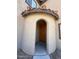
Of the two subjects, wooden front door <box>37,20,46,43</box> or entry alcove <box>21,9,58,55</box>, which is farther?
wooden front door <box>37,20,46,43</box>

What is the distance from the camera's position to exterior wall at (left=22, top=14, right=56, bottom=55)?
34.2 ft

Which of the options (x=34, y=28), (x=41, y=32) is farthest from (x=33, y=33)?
(x=41, y=32)

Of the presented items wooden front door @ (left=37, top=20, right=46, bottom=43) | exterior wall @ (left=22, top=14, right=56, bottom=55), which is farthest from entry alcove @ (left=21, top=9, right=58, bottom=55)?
wooden front door @ (left=37, top=20, right=46, bottom=43)

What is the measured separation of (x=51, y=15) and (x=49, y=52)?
304cm

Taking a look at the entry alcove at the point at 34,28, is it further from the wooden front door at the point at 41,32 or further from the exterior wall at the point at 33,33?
the wooden front door at the point at 41,32

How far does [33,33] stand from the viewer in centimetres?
1039

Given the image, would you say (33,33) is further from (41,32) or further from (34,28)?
(41,32)

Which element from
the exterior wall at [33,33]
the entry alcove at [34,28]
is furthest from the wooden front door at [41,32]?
the exterior wall at [33,33]

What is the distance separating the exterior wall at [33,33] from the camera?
1041 centimetres

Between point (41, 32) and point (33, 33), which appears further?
point (41, 32)

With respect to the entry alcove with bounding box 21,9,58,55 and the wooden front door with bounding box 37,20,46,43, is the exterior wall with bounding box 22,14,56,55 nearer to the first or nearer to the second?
the entry alcove with bounding box 21,9,58,55

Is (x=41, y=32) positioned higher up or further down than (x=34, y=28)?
further down
